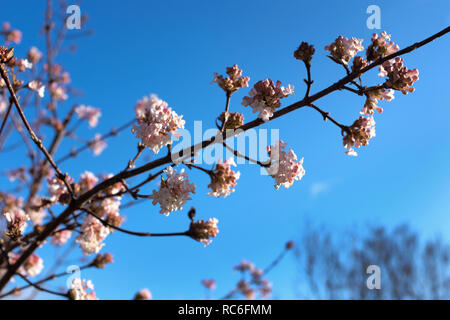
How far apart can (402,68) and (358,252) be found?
698 inches

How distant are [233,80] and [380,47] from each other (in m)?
0.86

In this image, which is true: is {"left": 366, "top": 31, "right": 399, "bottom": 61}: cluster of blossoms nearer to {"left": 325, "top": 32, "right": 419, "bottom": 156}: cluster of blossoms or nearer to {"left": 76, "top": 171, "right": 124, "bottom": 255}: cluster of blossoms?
{"left": 325, "top": 32, "right": 419, "bottom": 156}: cluster of blossoms

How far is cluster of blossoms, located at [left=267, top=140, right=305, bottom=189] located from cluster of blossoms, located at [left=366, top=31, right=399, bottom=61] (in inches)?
28.4

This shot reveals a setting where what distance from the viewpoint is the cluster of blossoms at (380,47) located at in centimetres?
184

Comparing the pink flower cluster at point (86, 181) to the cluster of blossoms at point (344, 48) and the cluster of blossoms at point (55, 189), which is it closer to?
the cluster of blossoms at point (55, 189)

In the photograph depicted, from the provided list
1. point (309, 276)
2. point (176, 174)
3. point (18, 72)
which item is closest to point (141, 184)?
point (176, 174)

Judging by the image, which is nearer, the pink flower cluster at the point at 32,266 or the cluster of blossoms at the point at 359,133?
the cluster of blossoms at the point at 359,133

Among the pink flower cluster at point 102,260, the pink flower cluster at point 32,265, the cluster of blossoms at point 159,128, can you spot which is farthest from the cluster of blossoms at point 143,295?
the cluster of blossoms at point 159,128

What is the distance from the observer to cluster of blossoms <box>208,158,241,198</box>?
2.05 meters

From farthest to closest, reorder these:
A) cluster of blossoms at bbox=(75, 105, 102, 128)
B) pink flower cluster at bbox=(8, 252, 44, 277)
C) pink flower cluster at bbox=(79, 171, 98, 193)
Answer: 1. cluster of blossoms at bbox=(75, 105, 102, 128)
2. pink flower cluster at bbox=(8, 252, 44, 277)
3. pink flower cluster at bbox=(79, 171, 98, 193)

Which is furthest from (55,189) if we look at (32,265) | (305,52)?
(305,52)

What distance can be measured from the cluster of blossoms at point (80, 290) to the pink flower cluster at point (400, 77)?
103 inches

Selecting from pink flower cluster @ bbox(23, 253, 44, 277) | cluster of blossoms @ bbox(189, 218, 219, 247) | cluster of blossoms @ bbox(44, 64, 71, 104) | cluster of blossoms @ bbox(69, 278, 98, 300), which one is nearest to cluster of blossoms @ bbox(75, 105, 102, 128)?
cluster of blossoms @ bbox(44, 64, 71, 104)

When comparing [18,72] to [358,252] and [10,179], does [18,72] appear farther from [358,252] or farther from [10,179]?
[358,252]
